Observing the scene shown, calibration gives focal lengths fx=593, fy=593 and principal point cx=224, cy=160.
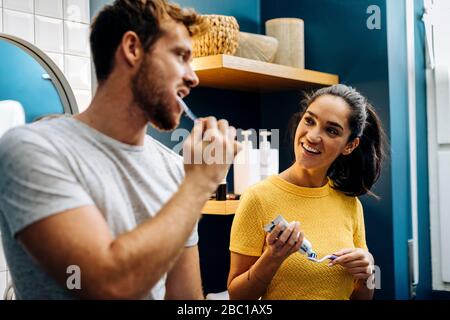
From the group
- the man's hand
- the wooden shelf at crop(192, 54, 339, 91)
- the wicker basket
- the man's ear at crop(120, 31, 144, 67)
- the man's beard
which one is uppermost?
the wicker basket

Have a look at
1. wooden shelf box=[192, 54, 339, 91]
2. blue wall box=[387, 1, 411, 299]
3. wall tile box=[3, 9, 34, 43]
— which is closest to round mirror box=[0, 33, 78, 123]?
wall tile box=[3, 9, 34, 43]

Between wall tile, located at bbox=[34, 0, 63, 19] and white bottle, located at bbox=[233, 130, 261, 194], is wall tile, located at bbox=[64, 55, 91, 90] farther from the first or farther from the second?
white bottle, located at bbox=[233, 130, 261, 194]

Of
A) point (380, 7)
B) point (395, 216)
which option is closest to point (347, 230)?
point (395, 216)

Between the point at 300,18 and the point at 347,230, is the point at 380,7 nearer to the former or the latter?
the point at 300,18

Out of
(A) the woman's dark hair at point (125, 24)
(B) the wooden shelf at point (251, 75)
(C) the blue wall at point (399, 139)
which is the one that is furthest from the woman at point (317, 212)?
(A) the woman's dark hair at point (125, 24)

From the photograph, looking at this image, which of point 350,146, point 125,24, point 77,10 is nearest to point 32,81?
point 77,10

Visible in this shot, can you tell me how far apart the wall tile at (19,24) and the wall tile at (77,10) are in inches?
3.3

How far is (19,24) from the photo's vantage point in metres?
1.03

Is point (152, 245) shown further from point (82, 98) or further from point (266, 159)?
point (266, 159)

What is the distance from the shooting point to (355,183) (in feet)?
4.09

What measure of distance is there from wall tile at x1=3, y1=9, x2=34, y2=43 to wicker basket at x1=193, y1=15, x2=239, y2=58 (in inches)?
15.3

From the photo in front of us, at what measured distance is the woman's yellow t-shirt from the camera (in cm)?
108

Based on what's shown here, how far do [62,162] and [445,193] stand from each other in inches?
52.6
